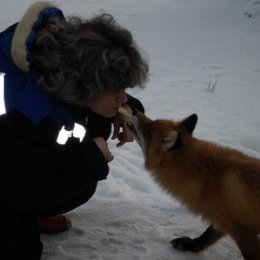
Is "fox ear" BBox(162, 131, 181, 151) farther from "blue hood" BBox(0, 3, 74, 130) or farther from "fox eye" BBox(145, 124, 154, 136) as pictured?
"blue hood" BBox(0, 3, 74, 130)

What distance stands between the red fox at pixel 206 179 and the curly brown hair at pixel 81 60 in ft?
1.63

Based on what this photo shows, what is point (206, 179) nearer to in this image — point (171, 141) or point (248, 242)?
point (171, 141)

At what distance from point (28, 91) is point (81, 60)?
0.95 feet

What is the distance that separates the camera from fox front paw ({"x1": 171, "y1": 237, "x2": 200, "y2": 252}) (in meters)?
2.51

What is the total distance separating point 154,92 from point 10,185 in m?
3.60

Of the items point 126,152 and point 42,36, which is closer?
point 42,36

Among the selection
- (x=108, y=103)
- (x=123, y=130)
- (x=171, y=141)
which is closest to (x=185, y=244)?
(x=171, y=141)

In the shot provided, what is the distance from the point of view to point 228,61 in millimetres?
6992

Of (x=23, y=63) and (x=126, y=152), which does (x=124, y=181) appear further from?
(x=23, y=63)

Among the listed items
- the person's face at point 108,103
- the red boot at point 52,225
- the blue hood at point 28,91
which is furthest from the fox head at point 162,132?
the red boot at point 52,225

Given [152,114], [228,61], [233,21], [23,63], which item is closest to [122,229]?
[23,63]

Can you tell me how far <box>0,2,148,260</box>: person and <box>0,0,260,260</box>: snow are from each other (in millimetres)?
629

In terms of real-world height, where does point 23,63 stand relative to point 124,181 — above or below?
above

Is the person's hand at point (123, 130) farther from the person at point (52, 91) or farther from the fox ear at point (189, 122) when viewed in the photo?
the person at point (52, 91)
